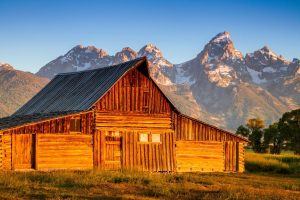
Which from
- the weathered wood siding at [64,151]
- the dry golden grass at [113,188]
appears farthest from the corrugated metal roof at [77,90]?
the dry golden grass at [113,188]

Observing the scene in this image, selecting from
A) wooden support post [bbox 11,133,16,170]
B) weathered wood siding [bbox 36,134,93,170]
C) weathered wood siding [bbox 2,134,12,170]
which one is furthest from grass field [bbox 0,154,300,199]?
weathered wood siding [bbox 36,134,93,170]

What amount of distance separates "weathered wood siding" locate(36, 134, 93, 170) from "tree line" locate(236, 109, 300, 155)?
44.9 m

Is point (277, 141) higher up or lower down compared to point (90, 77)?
lower down

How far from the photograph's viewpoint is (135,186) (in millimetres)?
27266

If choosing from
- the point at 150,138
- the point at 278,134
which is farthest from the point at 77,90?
the point at 278,134

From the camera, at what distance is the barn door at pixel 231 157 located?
1775 inches

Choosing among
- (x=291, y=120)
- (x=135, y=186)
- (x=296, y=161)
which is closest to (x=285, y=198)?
(x=135, y=186)

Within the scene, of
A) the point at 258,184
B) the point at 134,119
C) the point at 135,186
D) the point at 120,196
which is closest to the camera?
the point at 120,196

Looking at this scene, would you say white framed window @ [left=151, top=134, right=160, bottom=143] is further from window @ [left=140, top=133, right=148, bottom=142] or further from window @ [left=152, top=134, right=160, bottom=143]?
window @ [left=140, top=133, right=148, bottom=142]

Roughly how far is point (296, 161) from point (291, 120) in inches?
1114

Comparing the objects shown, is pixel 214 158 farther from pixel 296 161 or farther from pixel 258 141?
pixel 258 141

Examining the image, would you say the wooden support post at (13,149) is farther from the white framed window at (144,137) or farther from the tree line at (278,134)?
the tree line at (278,134)

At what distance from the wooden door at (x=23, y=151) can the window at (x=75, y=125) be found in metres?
2.88

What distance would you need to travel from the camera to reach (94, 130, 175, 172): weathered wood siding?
4025cm
